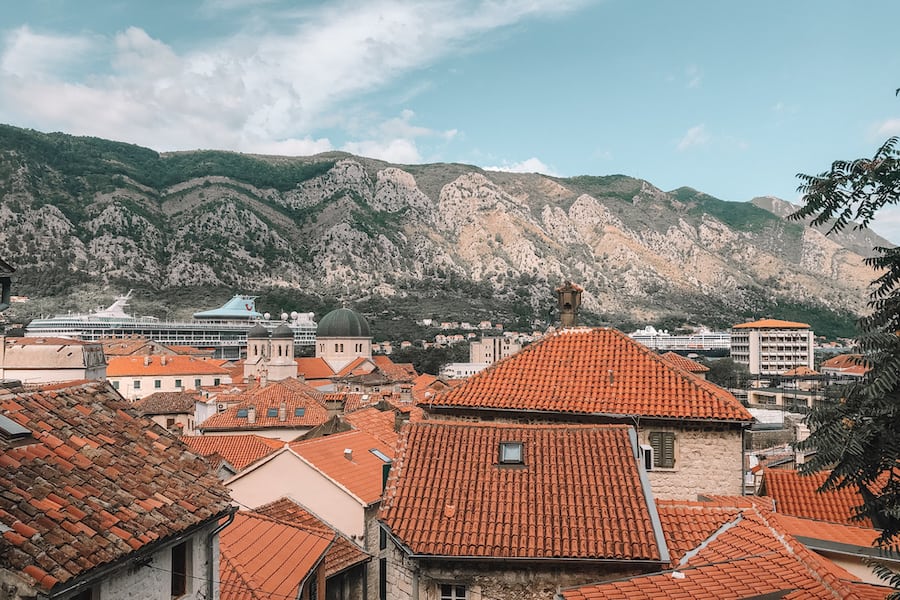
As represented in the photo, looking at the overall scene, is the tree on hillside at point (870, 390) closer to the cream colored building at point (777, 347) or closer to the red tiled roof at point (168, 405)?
the red tiled roof at point (168, 405)

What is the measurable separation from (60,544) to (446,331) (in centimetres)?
15172

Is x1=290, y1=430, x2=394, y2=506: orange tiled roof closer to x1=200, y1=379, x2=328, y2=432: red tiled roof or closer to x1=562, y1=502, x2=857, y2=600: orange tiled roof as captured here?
x1=562, y1=502, x2=857, y2=600: orange tiled roof

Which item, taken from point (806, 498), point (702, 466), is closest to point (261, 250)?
point (806, 498)

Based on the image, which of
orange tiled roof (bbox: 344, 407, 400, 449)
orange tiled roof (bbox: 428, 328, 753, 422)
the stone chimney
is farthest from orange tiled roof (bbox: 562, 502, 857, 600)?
orange tiled roof (bbox: 344, 407, 400, 449)

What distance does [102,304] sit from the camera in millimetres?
135125

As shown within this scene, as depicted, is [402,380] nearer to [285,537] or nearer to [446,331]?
[285,537]

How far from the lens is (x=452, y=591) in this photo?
32.1 feet

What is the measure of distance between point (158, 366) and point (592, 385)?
7839 centimetres

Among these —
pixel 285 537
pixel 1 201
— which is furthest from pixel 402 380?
pixel 1 201

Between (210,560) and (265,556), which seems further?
(265,556)

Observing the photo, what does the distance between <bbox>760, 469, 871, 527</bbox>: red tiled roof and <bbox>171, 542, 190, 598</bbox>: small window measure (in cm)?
1250

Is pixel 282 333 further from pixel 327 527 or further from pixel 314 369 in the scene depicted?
pixel 327 527

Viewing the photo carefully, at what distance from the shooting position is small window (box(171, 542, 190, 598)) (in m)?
7.87

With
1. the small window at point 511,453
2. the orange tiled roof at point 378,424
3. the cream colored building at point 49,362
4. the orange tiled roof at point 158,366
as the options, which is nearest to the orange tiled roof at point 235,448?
the orange tiled roof at point 378,424
